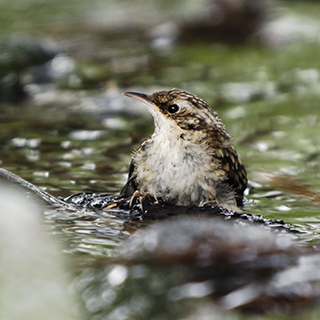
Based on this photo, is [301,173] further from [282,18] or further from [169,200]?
[282,18]

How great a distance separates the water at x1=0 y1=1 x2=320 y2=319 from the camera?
548 cm

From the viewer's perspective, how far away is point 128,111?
9.05 meters

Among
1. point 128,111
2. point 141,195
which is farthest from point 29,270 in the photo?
point 128,111

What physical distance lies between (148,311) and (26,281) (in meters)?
0.82

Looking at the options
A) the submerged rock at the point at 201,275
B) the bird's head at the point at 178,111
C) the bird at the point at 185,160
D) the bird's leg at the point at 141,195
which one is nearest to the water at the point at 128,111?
the submerged rock at the point at 201,275

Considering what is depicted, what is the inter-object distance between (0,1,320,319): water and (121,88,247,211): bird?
1.36ft

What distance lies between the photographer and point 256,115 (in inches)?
349

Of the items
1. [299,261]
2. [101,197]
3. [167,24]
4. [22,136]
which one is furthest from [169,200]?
[167,24]

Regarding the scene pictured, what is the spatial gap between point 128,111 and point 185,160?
4360mm

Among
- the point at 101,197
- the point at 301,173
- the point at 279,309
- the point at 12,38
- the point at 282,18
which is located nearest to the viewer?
the point at 279,309

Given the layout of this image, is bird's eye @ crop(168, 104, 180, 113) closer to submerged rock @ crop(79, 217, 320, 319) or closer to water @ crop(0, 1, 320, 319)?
water @ crop(0, 1, 320, 319)

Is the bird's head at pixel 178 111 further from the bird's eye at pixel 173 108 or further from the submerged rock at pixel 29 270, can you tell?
the submerged rock at pixel 29 270

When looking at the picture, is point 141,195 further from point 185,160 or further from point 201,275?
point 201,275

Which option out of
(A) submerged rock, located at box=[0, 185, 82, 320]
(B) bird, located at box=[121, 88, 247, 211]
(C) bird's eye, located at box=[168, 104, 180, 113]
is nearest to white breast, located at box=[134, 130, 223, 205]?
(B) bird, located at box=[121, 88, 247, 211]
